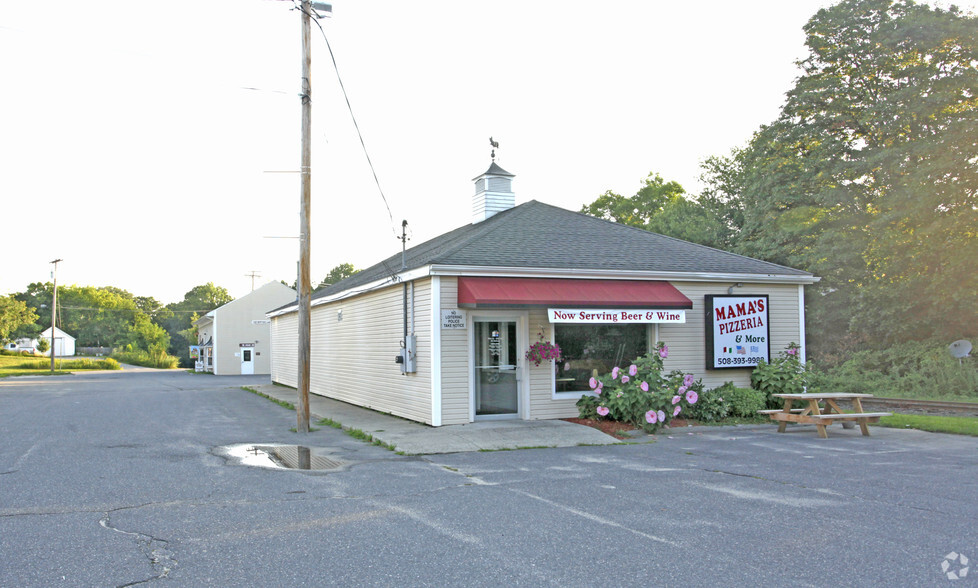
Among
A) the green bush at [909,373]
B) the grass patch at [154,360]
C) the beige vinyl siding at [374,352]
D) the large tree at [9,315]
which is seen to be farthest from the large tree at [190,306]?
the green bush at [909,373]

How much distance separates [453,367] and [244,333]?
37265 millimetres

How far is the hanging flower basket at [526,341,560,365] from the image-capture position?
13.1 metres

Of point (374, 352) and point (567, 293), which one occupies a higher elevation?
point (567, 293)

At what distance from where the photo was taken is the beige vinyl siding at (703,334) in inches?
570

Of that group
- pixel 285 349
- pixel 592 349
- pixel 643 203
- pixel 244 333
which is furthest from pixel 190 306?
pixel 592 349

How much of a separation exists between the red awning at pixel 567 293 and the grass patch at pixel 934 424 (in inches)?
171

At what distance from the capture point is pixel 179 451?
10.3 metres

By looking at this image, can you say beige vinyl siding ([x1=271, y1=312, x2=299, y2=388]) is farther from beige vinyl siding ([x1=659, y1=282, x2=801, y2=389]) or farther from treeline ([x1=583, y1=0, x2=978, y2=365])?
treeline ([x1=583, y1=0, x2=978, y2=365])

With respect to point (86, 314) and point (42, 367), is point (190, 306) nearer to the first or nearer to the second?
point (86, 314)

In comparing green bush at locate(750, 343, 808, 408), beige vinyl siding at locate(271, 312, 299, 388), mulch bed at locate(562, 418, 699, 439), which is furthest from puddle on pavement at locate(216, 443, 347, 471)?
beige vinyl siding at locate(271, 312, 299, 388)

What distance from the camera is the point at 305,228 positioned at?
42.1 ft

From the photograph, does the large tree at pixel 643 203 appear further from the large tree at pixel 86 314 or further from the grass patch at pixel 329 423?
the large tree at pixel 86 314

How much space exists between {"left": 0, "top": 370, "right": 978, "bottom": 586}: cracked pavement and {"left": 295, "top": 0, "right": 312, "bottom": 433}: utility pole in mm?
2116

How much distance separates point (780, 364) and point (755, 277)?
186 centimetres
